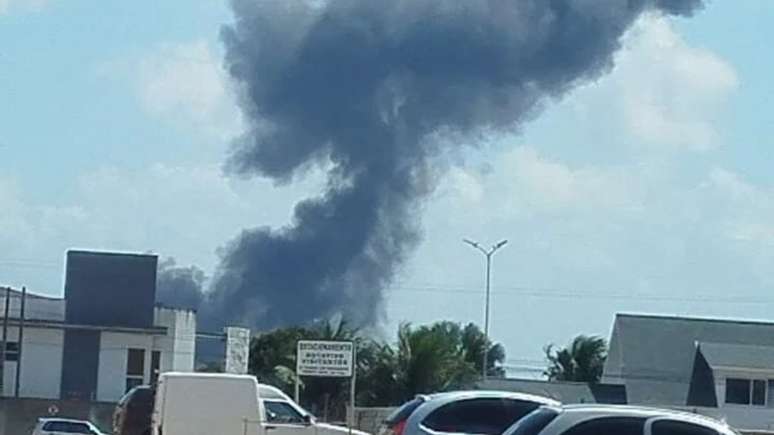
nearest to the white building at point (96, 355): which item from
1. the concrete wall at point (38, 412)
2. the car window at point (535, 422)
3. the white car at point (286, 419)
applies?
the concrete wall at point (38, 412)

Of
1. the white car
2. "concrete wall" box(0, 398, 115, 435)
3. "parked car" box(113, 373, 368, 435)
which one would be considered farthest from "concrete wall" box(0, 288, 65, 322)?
"parked car" box(113, 373, 368, 435)

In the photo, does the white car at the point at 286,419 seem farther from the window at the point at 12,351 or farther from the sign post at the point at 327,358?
the window at the point at 12,351

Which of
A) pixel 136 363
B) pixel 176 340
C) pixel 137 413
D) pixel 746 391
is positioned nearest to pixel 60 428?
pixel 137 413

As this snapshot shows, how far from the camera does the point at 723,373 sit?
236 feet

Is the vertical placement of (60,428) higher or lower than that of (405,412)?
lower

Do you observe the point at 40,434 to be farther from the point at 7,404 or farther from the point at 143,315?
the point at 143,315

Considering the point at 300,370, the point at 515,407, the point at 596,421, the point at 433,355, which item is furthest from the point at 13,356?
the point at 596,421

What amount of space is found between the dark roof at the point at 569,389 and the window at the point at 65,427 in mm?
19210

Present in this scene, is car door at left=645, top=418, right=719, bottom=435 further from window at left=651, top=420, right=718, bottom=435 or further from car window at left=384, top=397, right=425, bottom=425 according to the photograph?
car window at left=384, top=397, right=425, bottom=425

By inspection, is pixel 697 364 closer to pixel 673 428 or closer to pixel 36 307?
pixel 36 307

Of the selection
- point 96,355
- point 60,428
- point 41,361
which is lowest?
point 60,428

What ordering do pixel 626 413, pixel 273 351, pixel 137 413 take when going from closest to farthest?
pixel 626 413 < pixel 137 413 < pixel 273 351

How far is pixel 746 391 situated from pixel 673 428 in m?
55.5

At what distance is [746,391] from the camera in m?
71.5
